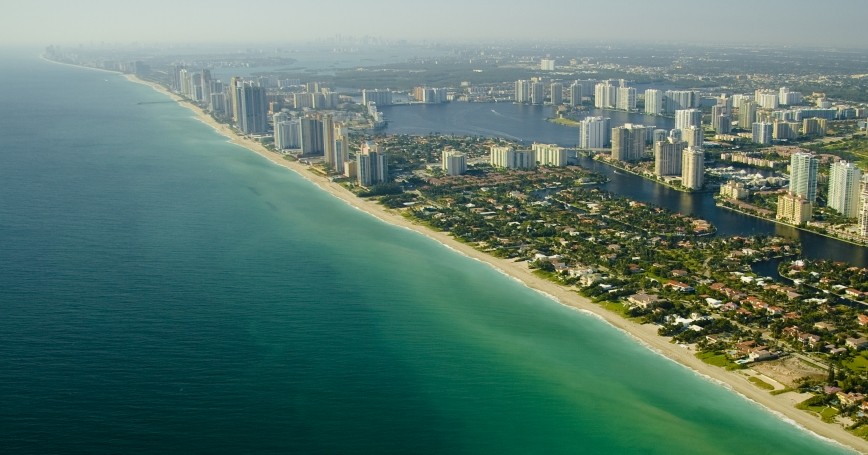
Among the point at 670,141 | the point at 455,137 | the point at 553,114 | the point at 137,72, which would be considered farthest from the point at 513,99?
the point at 137,72

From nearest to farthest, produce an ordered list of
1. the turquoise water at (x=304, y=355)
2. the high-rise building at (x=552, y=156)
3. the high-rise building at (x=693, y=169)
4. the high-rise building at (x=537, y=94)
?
the turquoise water at (x=304, y=355) < the high-rise building at (x=693, y=169) < the high-rise building at (x=552, y=156) < the high-rise building at (x=537, y=94)

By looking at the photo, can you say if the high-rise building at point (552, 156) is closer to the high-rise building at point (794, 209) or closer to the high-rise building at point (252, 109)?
the high-rise building at point (794, 209)

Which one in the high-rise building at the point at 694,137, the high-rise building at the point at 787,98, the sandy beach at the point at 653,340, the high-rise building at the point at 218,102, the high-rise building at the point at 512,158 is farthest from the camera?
the high-rise building at the point at 787,98

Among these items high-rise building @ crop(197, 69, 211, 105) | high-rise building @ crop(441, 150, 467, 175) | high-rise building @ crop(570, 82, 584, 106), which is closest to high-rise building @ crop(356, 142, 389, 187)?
high-rise building @ crop(441, 150, 467, 175)

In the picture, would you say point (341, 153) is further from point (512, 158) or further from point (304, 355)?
point (304, 355)

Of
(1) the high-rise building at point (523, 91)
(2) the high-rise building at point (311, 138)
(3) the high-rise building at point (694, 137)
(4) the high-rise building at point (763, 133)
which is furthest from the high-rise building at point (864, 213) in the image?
(1) the high-rise building at point (523, 91)

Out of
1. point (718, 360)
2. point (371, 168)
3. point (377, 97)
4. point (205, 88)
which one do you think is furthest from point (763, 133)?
point (205, 88)
